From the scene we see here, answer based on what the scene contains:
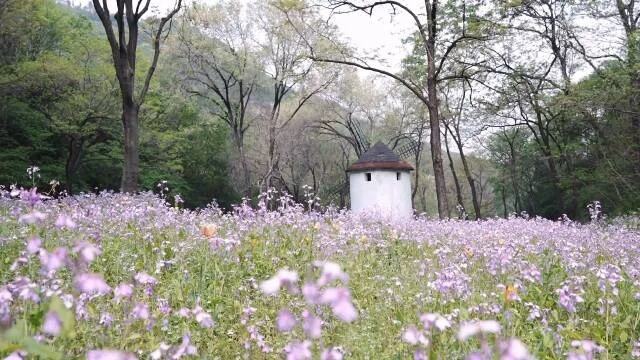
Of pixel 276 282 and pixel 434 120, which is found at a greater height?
pixel 434 120

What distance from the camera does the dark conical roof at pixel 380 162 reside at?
2906 centimetres

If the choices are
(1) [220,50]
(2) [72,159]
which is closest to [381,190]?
(1) [220,50]

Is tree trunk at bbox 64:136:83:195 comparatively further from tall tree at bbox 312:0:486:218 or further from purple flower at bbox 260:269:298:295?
purple flower at bbox 260:269:298:295

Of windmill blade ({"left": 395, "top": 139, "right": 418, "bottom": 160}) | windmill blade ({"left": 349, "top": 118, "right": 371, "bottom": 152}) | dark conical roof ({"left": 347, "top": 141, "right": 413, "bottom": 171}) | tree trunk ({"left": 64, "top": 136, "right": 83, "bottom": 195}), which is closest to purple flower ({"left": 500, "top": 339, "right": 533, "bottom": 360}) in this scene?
dark conical roof ({"left": 347, "top": 141, "right": 413, "bottom": 171})

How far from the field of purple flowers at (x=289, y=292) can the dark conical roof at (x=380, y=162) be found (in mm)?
19399

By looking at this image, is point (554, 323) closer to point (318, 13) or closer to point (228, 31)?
point (318, 13)

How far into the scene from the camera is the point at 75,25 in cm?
4294

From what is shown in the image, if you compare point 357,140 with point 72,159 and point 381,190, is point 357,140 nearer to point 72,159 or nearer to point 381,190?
point 381,190

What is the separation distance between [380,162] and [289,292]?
25.9 m

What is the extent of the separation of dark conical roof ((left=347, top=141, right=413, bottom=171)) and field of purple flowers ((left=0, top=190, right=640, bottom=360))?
19.4m

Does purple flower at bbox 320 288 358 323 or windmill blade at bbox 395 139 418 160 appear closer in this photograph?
purple flower at bbox 320 288 358 323

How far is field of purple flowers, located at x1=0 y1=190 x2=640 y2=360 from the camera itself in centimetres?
198

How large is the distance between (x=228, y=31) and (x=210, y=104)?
923 cm

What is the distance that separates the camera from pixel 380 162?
1152 inches
